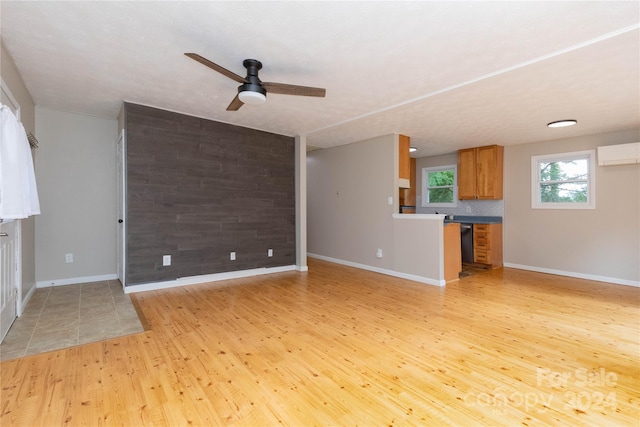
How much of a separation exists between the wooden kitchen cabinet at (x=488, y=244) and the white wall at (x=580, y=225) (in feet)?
0.65

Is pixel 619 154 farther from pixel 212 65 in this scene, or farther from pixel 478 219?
pixel 212 65

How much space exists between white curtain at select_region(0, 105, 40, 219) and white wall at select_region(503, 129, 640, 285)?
6836 mm

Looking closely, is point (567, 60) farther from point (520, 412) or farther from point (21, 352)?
point (21, 352)

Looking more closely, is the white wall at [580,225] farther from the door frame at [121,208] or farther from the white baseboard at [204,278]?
the door frame at [121,208]

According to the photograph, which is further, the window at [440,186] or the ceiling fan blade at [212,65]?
the window at [440,186]

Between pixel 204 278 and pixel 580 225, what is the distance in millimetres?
6022

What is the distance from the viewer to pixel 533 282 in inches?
186

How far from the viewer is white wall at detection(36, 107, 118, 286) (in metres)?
4.14

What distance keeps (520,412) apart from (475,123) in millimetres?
3786

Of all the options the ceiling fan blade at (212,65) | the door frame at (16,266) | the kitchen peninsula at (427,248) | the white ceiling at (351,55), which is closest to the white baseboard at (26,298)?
the door frame at (16,266)

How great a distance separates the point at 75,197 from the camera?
14.2ft

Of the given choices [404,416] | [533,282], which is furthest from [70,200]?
[533,282]

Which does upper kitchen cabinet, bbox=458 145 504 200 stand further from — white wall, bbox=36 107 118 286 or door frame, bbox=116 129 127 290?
white wall, bbox=36 107 118 286

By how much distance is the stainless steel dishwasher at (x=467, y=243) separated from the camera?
6.01 metres
